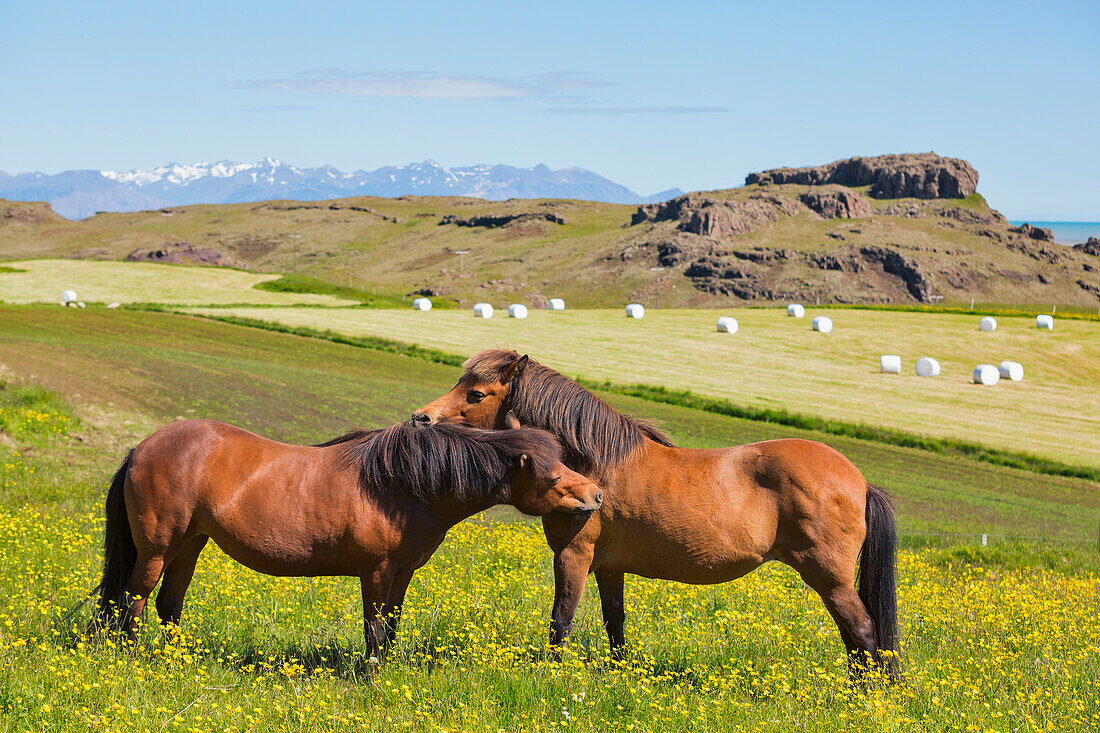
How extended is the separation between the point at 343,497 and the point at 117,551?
2101 millimetres

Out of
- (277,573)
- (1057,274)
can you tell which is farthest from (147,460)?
(1057,274)

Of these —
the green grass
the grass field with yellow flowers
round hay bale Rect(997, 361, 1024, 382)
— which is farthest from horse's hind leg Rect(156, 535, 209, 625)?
the green grass

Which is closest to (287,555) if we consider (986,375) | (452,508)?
(452,508)

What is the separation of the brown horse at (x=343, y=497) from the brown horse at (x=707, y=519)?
1.48 ft

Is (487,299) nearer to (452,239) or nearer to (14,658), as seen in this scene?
(452,239)

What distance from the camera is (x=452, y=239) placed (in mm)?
191375

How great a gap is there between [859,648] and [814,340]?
162 ft

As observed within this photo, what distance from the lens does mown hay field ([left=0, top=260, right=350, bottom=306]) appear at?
60.6 metres

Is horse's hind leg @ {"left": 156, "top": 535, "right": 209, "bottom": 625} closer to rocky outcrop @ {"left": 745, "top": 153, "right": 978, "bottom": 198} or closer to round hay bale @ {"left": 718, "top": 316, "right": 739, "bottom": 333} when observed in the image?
round hay bale @ {"left": 718, "top": 316, "right": 739, "bottom": 333}

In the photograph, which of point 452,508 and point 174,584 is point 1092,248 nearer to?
point 452,508

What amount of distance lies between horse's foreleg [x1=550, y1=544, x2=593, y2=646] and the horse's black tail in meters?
2.39

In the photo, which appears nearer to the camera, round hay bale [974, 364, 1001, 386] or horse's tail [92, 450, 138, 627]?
horse's tail [92, 450, 138, 627]

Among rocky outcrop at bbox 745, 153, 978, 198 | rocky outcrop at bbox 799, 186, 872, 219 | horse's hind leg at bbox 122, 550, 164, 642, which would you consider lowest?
horse's hind leg at bbox 122, 550, 164, 642

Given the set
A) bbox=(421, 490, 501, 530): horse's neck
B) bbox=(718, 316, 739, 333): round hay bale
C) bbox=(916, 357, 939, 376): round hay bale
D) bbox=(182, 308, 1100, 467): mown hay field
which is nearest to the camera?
bbox=(421, 490, 501, 530): horse's neck
